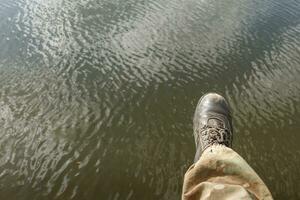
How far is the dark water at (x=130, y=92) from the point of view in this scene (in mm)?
6891

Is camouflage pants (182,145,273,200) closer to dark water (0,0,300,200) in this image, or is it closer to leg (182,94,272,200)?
leg (182,94,272,200)

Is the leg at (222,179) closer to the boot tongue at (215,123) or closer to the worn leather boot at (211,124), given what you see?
the worn leather boot at (211,124)

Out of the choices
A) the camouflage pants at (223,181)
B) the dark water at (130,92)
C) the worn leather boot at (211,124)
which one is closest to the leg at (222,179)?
the camouflage pants at (223,181)

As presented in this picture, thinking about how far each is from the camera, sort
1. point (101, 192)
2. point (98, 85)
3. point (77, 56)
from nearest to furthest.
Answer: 1. point (101, 192)
2. point (98, 85)
3. point (77, 56)

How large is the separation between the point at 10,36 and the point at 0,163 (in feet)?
22.1

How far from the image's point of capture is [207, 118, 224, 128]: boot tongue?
18.1 feet

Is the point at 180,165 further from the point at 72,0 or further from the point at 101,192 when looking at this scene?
the point at 72,0

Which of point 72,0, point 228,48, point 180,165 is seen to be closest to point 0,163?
point 180,165

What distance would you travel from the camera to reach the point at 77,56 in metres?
11.3

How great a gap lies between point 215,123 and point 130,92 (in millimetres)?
4330

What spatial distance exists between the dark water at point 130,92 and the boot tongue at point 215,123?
1.71 metres

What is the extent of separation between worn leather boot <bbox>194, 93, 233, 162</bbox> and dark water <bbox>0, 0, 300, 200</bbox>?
1485 mm

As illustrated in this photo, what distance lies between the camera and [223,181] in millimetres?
3172

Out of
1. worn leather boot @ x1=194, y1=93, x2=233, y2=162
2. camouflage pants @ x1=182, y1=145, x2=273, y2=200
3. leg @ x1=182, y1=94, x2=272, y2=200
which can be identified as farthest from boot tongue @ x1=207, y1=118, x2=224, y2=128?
camouflage pants @ x1=182, y1=145, x2=273, y2=200
